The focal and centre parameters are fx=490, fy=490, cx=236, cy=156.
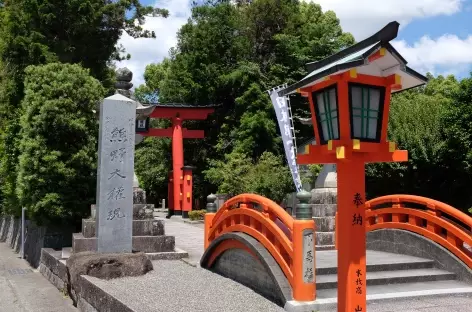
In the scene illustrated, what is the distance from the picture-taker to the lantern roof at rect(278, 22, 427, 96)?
4469 millimetres

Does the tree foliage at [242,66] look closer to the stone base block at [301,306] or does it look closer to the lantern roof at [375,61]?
the stone base block at [301,306]

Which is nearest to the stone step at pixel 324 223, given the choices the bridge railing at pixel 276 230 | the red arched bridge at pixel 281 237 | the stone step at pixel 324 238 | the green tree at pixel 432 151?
the stone step at pixel 324 238

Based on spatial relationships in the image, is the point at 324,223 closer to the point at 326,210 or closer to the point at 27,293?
the point at 326,210

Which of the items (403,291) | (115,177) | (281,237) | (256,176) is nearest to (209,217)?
(115,177)

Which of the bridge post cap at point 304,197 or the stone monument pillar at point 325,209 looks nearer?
the bridge post cap at point 304,197

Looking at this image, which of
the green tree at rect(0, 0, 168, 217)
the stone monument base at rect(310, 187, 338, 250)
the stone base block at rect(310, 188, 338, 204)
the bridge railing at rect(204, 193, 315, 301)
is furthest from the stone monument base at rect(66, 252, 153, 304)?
the green tree at rect(0, 0, 168, 217)

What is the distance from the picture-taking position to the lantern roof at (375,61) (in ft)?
14.7

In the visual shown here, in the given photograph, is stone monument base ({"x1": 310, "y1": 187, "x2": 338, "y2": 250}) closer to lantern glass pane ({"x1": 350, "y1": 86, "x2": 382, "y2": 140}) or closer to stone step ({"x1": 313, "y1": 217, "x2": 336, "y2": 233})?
stone step ({"x1": 313, "y1": 217, "x2": 336, "y2": 233})

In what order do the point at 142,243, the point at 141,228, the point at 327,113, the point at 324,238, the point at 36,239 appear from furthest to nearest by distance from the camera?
the point at 36,239
the point at 324,238
the point at 141,228
the point at 142,243
the point at 327,113

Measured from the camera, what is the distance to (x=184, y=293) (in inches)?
304

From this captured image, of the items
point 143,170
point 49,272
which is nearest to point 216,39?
point 143,170

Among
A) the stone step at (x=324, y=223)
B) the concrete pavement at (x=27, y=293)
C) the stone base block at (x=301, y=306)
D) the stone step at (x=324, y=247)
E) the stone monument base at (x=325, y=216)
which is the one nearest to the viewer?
the stone base block at (x=301, y=306)

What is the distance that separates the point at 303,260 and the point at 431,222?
3.95 metres

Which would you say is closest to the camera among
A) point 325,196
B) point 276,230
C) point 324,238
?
point 276,230
